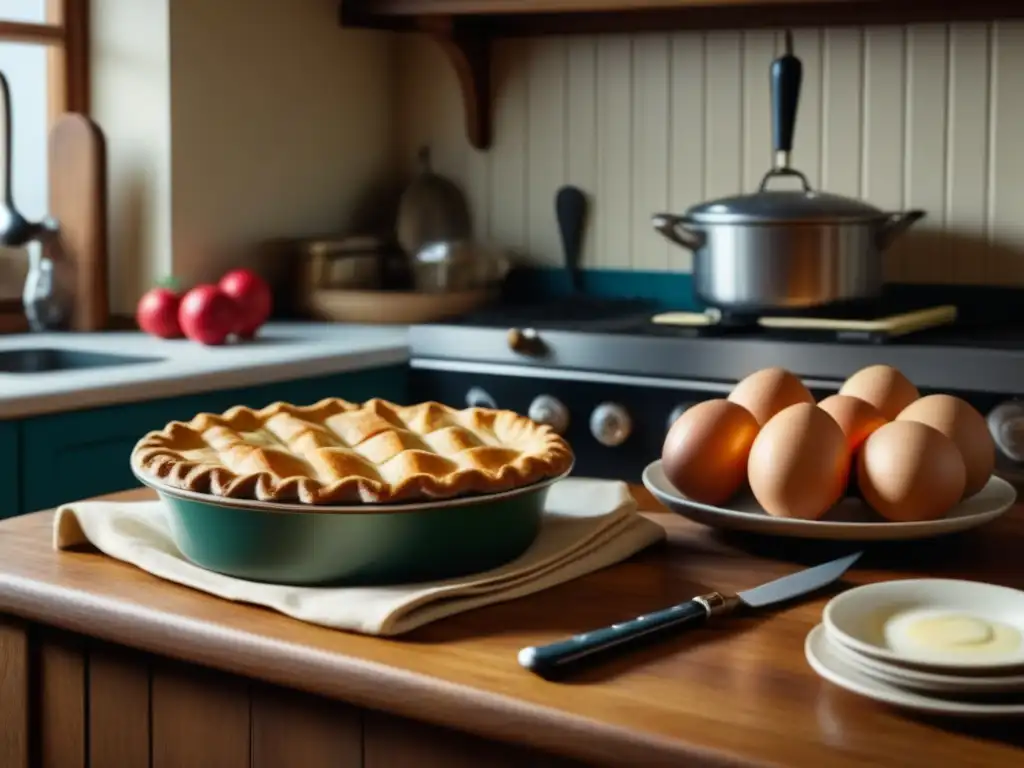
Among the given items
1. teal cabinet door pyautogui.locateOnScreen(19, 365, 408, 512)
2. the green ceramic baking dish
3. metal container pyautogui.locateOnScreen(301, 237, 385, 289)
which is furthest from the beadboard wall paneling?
the green ceramic baking dish

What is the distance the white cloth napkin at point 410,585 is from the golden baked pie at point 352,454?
61 millimetres

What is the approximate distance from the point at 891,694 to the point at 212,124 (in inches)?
93.3

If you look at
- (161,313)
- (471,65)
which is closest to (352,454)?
(161,313)

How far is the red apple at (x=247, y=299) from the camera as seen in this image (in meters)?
2.63

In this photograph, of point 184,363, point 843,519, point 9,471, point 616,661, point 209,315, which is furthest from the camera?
point 209,315

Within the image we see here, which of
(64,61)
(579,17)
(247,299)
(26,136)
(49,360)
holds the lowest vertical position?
(49,360)

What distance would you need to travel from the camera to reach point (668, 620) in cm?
91

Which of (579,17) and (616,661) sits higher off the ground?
(579,17)

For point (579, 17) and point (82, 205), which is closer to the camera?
point (82, 205)

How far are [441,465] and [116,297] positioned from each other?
205 cm

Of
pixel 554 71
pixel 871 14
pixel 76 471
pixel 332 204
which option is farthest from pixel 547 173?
pixel 76 471

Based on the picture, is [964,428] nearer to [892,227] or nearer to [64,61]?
[892,227]

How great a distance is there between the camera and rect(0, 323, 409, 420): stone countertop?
2.03m

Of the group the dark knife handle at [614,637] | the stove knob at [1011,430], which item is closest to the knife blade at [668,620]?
the dark knife handle at [614,637]
